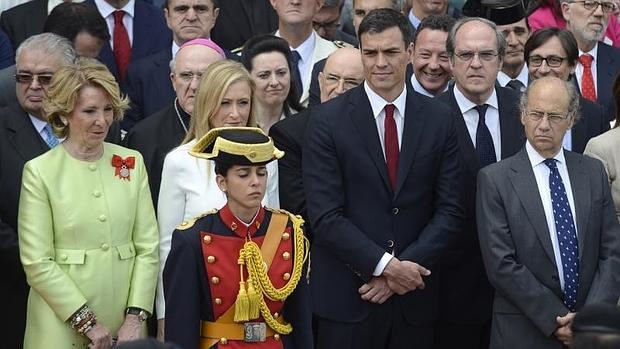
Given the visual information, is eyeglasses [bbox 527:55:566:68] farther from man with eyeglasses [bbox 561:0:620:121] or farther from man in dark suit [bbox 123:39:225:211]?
man in dark suit [bbox 123:39:225:211]

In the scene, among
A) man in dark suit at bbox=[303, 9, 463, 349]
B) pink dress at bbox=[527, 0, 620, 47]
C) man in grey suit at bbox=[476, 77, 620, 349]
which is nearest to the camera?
man in grey suit at bbox=[476, 77, 620, 349]

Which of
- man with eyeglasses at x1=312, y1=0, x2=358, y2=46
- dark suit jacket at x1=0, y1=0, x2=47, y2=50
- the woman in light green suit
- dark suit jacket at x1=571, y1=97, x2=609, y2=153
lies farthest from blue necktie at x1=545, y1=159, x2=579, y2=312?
dark suit jacket at x1=0, y1=0, x2=47, y2=50

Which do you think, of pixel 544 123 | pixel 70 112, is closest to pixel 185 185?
pixel 70 112

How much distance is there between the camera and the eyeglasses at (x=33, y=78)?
26.8 ft

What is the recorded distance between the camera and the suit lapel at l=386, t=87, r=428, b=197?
805 cm

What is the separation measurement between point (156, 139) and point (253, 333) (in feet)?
6.20

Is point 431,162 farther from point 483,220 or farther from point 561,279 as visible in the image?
point 561,279

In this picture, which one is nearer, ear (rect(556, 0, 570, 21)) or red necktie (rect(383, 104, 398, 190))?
red necktie (rect(383, 104, 398, 190))

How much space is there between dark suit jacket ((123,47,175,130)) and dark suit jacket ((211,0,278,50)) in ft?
4.22

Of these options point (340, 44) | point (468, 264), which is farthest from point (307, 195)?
point (340, 44)

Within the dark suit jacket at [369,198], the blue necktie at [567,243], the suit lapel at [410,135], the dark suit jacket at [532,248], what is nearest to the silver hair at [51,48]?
the dark suit jacket at [369,198]

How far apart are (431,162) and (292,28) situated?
2.33 meters

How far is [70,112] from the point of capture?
7465 millimetres

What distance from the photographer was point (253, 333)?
22.3 ft
